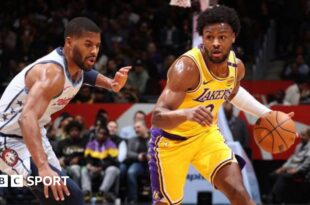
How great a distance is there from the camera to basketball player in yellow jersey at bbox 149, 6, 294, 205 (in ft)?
17.8

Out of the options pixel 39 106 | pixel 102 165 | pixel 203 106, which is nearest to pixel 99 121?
pixel 102 165

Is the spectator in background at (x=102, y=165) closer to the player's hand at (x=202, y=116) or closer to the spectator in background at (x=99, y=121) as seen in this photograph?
Result: the spectator in background at (x=99, y=121)

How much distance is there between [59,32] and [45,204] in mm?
10332

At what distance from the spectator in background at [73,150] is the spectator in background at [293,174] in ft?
9.47

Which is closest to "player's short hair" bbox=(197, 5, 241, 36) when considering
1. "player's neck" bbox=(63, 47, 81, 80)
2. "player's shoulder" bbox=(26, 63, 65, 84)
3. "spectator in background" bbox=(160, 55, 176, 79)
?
"player's neck" bbox=(63, 47, 81, 80)

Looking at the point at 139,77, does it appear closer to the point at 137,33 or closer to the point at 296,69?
the point at 137,33

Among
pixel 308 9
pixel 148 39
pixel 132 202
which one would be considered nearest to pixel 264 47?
pixel 308 9

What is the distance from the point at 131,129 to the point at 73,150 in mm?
998

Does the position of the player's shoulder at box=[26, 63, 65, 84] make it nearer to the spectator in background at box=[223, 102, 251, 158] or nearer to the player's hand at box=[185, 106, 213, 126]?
the player's hand at box=[185, 106, 213, 126]

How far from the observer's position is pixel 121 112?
39.0ft

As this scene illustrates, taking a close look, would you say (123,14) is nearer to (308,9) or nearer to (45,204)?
(308,9)

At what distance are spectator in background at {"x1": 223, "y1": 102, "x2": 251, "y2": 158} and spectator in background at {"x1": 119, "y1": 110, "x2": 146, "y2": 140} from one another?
4.16 feet

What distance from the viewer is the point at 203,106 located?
5270mm

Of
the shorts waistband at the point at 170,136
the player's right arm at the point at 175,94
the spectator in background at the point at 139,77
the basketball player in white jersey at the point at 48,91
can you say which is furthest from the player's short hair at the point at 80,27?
the spectator in background at the point at 139,77
